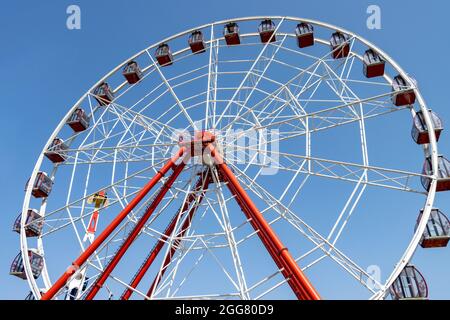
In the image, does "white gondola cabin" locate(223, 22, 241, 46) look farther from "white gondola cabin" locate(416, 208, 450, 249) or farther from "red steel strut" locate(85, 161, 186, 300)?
"white gondola cabin" locate(416, 208, 450, 249)

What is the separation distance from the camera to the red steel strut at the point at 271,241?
383 inches

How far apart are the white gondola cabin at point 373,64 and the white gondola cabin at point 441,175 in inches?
180

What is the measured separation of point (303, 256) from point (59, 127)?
12317 millimetres

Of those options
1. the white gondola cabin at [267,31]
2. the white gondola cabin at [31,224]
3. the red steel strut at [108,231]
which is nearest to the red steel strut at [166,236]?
the red steel strut at [108,231]

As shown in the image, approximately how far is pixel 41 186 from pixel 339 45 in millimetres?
13805

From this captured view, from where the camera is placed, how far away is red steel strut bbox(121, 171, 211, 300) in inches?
556

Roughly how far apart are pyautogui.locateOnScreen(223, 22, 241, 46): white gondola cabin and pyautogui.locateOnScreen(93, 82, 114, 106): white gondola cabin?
617 centimetres

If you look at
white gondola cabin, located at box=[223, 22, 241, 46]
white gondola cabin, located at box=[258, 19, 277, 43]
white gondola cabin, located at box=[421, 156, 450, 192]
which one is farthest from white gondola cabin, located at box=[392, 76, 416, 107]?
white gondola cabin, located at box=[223, 22, 241, 46]
